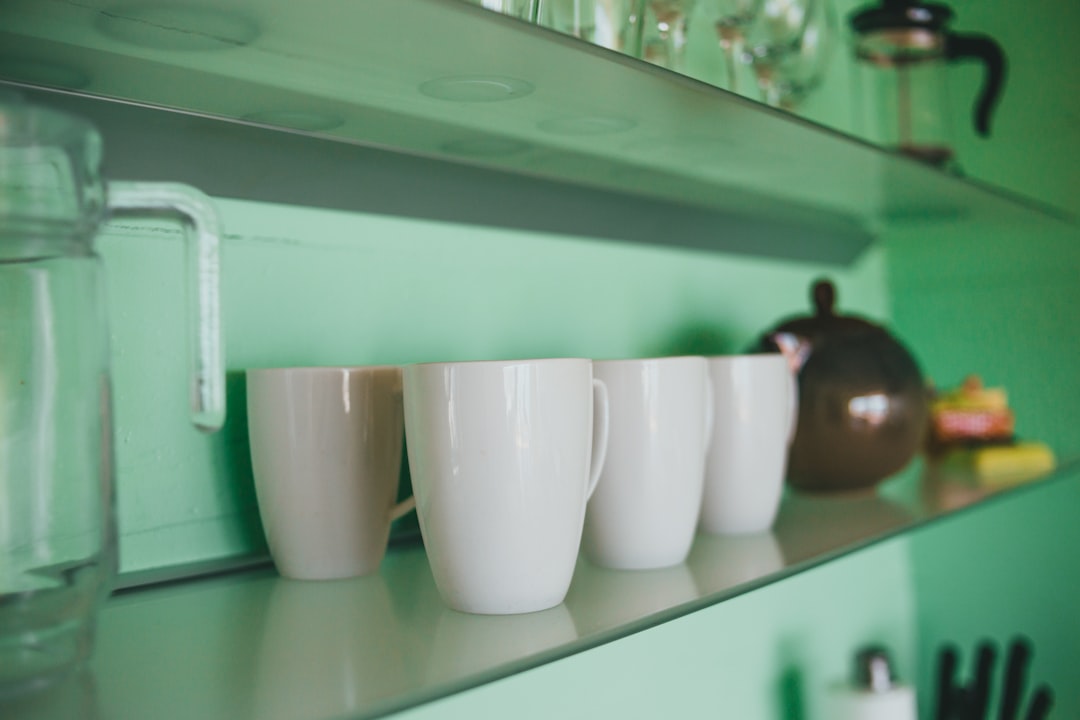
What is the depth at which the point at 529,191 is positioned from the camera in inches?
31.9

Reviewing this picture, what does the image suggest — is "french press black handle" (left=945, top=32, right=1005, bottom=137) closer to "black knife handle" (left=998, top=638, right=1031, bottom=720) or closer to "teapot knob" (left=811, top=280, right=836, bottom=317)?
"teapot knob" (left=811, top=280, right=836, bottom=317)

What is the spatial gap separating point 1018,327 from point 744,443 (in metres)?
0.70

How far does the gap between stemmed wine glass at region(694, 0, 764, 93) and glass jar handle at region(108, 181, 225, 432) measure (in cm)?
53

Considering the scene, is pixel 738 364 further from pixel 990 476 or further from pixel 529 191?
pixel 990 476

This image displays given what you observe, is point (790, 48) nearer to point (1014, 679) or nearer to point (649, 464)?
point (649, 464)

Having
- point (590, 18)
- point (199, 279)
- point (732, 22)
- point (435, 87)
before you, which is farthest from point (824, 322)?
point (199, 279)

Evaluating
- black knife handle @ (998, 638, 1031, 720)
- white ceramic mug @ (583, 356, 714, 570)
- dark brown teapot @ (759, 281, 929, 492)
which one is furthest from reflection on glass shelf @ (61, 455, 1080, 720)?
black knife handle @ (998, 638, 1031, 720)

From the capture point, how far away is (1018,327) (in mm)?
1249

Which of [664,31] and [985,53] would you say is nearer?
[664,31]

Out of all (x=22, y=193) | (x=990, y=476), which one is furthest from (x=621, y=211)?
(x=22, y=193)

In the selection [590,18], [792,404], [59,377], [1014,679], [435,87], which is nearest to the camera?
[59,377]

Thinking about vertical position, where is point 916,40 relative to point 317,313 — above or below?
above

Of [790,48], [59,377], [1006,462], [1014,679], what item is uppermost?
[790,48]

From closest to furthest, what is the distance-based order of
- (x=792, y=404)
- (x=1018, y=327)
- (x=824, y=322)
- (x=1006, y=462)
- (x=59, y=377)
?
(x=59, y=377), (x=792, y=404), (x=824, y=322), (x=1006, y=462), (x=1018, y=327)
